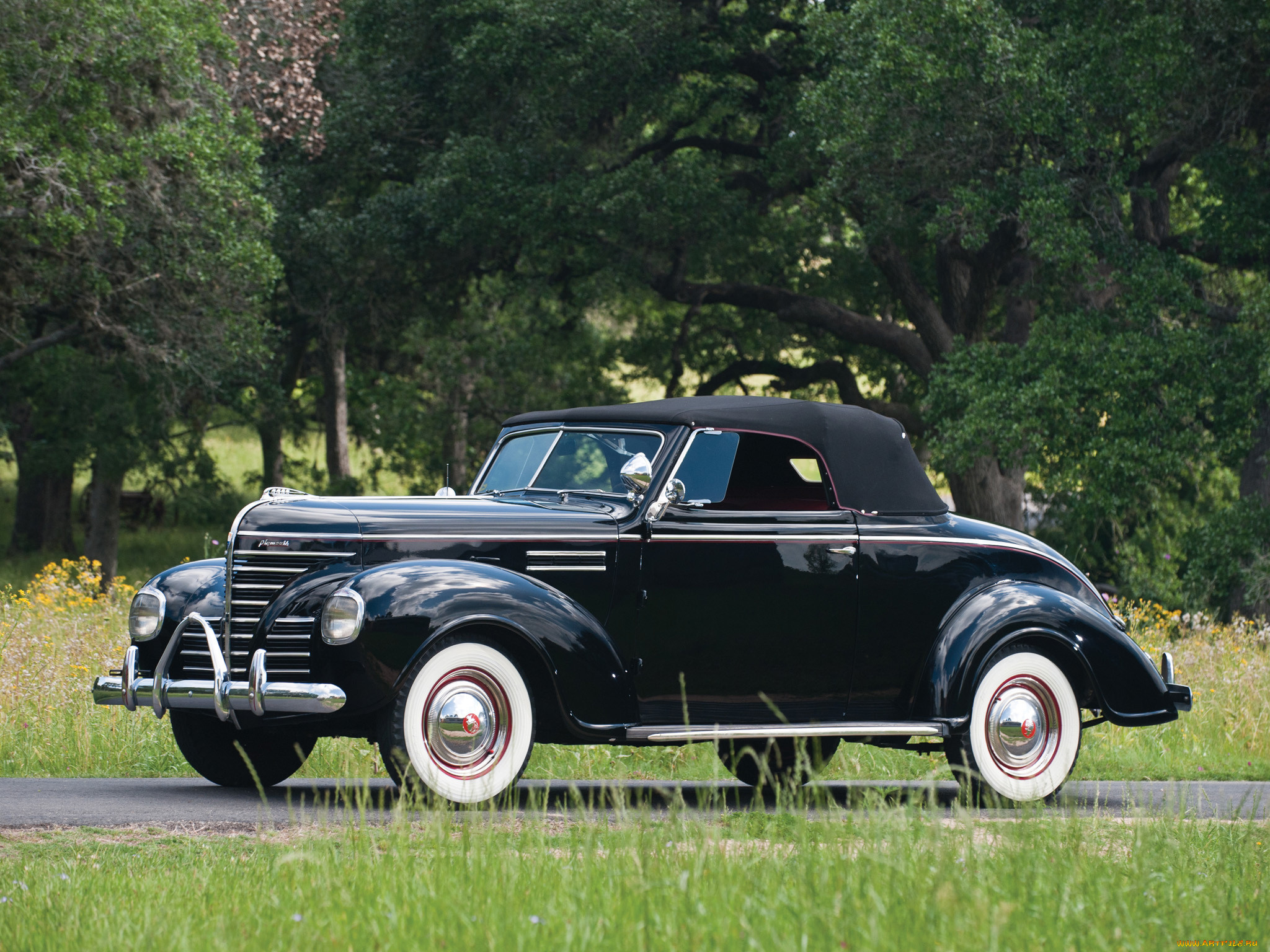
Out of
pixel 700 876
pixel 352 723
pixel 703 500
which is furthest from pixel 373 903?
pixel 703 500

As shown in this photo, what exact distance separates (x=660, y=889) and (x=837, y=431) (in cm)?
410

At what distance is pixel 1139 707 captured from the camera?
829cm

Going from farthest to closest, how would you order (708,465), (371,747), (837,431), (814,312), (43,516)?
(43,516) → (814,312) → (371,747) → (837,431) → (708,465)

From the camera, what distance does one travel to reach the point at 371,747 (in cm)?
935

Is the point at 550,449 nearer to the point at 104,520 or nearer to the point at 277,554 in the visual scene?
the point at 277,554

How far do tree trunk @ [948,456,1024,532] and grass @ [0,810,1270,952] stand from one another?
1846 cm

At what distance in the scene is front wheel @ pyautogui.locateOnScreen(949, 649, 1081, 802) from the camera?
794cm

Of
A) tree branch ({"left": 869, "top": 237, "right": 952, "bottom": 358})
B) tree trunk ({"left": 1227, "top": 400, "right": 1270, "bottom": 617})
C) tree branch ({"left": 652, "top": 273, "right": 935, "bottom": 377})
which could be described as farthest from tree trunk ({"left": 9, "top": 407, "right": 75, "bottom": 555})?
tree trunk ({"left": 1227, "top": 400, "right": 1270, "bottom": 617})

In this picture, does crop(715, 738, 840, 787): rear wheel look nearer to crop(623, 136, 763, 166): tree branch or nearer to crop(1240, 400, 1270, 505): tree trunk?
crop(1240, 400, 1270, 505): tree trunk

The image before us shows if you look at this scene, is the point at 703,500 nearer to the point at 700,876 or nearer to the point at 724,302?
the point at 700,876

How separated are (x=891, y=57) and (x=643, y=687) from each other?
1434cm

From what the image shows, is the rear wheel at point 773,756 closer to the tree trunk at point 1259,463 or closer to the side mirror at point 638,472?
the side mirror at point 638,472

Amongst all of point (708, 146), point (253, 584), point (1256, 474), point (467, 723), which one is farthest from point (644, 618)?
point (708, 146)

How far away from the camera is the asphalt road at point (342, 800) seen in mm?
6590
